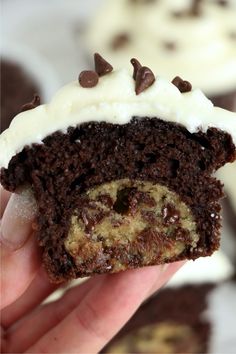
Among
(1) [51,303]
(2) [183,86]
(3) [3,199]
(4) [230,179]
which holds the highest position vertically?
(2) [183,86]


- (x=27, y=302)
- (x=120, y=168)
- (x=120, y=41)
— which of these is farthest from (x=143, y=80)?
(x=120, y=41)

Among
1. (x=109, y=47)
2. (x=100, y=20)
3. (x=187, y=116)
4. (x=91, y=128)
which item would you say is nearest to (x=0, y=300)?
(x=91, y=128)

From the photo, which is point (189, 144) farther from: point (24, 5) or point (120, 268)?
point (24, 5)

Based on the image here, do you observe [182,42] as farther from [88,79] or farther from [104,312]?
[88,79]

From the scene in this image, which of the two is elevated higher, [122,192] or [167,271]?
[122,192]

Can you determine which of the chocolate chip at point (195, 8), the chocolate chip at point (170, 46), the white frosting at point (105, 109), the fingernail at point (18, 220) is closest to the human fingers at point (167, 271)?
the fingernail at point (18, 220)

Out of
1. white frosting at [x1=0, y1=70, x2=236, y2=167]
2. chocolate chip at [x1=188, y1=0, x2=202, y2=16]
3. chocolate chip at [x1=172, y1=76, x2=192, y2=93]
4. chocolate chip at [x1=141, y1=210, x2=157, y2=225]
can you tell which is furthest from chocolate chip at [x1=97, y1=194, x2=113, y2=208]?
chocolate chip at [x1=188, y1=0, x2=202, y2=16]

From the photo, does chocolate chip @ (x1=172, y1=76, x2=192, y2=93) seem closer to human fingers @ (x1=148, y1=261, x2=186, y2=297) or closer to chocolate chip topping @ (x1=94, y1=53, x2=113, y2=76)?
chocolate chip topping @ (x1=94, y1=53, x2=113, y2=76)
